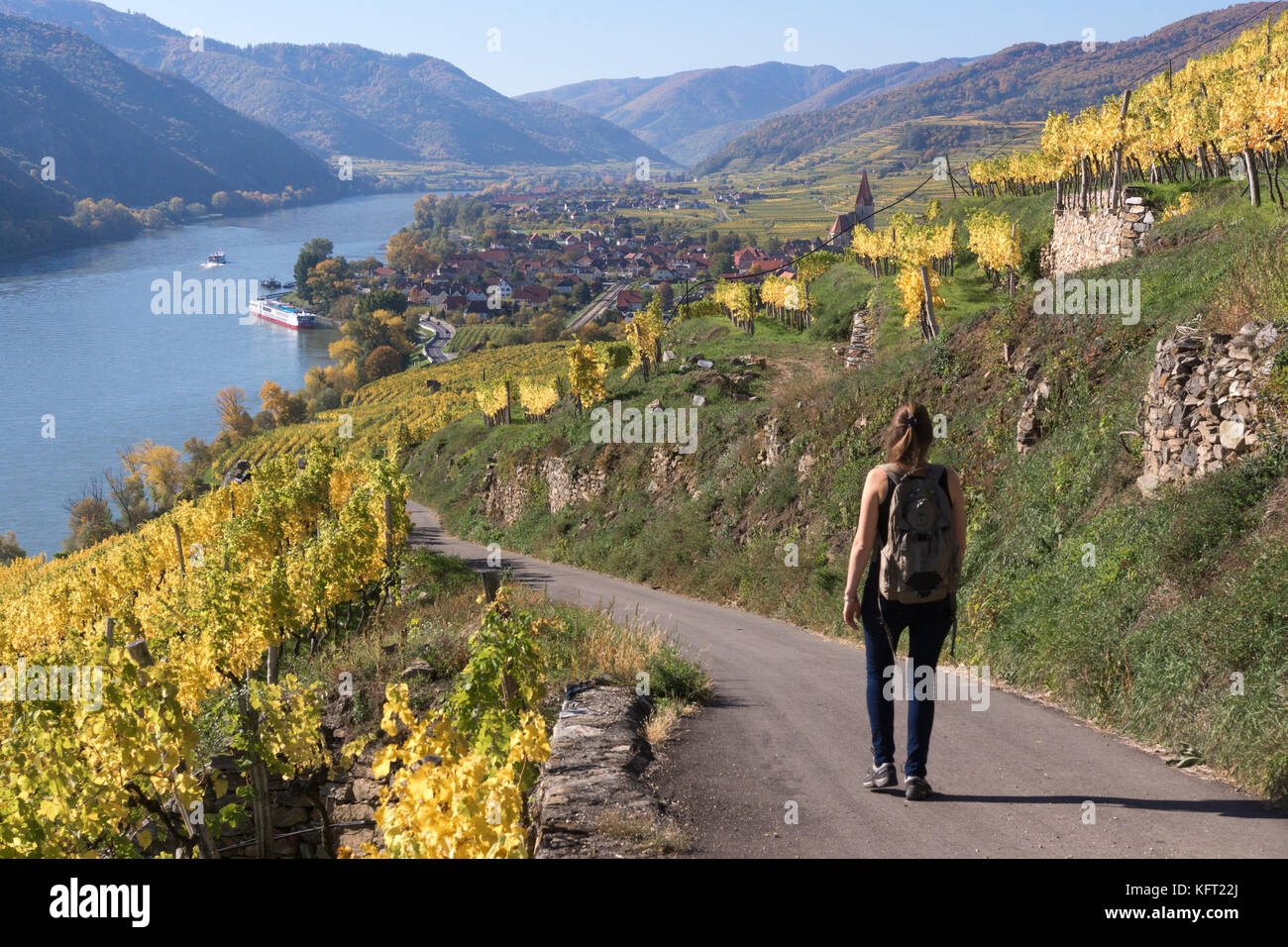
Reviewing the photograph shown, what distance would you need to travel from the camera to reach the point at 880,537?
5.39 m

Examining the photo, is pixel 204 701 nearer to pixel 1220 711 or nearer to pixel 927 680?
pixel 927 680

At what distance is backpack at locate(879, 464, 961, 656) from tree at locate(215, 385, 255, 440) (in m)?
93.6

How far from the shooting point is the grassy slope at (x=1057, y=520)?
6.86 m

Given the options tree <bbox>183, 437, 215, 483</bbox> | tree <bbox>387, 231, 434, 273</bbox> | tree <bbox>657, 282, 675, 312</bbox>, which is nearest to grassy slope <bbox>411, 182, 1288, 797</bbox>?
tree <bbox>183, 437, 215, 483</bbox>

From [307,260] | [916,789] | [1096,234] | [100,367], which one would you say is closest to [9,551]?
[100,367]

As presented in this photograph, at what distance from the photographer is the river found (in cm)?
8806

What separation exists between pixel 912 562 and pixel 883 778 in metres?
1.50

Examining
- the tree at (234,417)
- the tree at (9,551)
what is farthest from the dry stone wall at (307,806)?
the tree at (234,417)

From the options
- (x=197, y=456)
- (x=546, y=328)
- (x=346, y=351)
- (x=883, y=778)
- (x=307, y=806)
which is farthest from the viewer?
(x=546, y=328)

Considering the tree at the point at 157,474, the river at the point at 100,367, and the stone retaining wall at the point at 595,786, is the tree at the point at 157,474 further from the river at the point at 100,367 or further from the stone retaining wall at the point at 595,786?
the stone retaining wall at the point at 595,786

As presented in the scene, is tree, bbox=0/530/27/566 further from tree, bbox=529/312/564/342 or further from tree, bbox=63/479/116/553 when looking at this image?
tree, bbox=529/312/564/342

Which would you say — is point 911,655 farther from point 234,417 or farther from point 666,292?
point 666,292

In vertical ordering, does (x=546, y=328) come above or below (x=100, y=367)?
above
